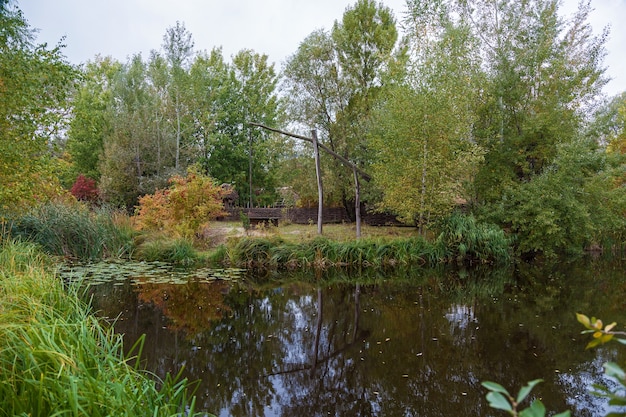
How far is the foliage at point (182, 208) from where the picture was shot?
12.9m

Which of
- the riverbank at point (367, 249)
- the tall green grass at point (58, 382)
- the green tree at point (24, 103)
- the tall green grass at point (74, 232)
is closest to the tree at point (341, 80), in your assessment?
the riverbank at point (367, 249)

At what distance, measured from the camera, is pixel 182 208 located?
13.1 m

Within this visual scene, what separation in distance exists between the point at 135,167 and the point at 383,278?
1420cm

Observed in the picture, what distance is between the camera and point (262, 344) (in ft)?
18.5

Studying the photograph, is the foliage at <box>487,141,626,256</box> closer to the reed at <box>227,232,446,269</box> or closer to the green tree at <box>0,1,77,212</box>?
the reed at <box>227,232,446,269</box>

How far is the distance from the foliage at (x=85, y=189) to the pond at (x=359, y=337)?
12108mm

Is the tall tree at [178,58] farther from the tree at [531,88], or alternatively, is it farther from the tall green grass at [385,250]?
the tree at [531,88]

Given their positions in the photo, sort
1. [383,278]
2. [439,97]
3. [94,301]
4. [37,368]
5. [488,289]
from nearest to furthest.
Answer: [37,368], [94,301], [488,289], [383,278], [439,97]

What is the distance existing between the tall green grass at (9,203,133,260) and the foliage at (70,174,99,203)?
9251mm

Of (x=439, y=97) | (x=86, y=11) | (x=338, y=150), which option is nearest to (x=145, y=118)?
(x=86, y=11)

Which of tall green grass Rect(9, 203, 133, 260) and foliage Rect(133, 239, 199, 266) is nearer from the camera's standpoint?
tall green grass Rect(9, 203, 133, 260)

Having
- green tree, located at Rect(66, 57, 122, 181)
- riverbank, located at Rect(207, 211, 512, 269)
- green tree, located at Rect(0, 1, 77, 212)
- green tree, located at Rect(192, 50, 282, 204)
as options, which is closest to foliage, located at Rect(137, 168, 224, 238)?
riverbank, located at Rect(207, 211, 512, 269)

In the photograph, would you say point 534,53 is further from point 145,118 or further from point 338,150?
point 145,118

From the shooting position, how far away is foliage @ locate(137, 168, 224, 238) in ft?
42.4
